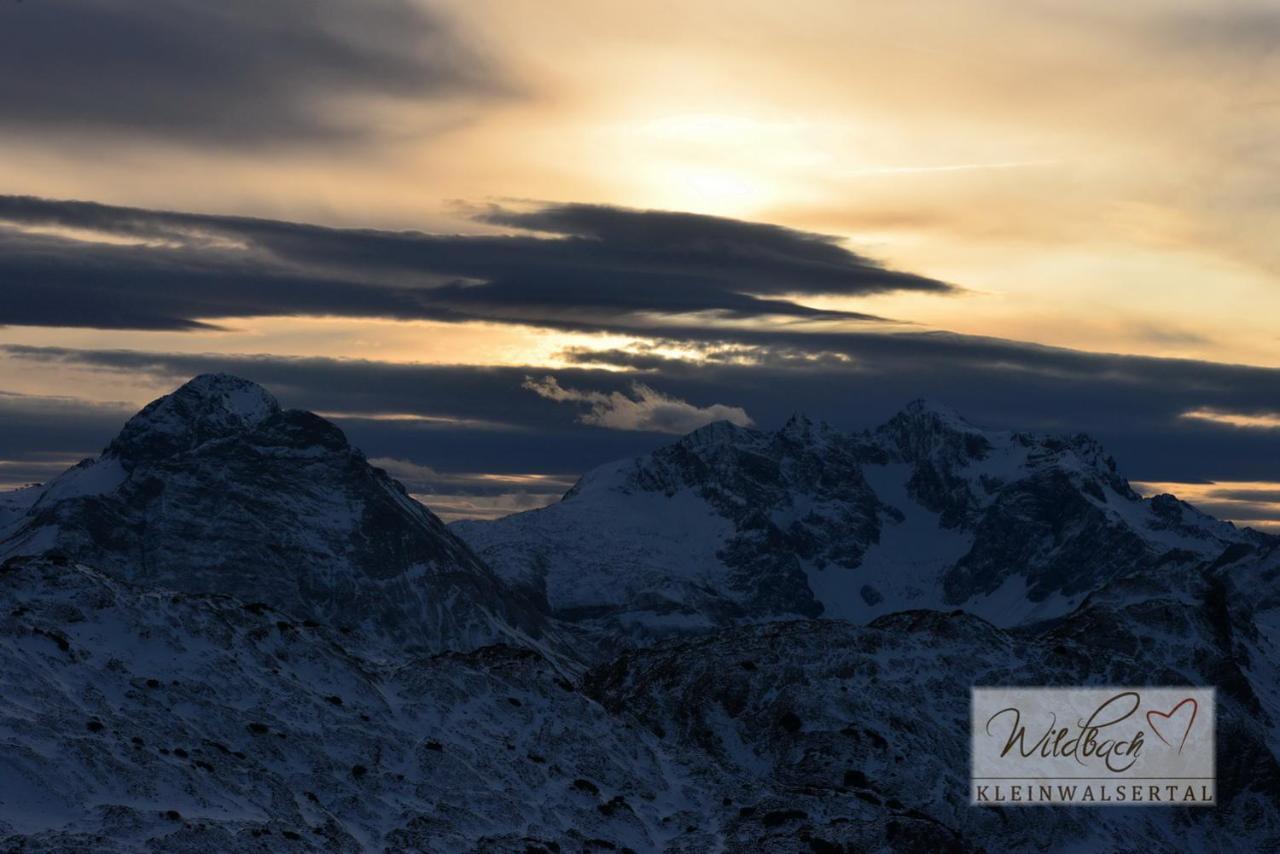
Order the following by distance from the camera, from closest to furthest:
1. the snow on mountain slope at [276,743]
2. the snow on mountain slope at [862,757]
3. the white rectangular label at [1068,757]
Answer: the snow on mountain slope at [276,743] → the snow on mountain slope at [862,757] → the white rectangular label at [1068,757]

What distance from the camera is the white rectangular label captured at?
178625mm

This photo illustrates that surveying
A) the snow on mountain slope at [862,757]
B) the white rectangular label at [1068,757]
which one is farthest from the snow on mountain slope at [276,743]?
the white rectangular label at [1068,757]

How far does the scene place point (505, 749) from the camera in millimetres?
160125

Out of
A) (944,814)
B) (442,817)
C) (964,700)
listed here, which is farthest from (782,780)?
(442,817)

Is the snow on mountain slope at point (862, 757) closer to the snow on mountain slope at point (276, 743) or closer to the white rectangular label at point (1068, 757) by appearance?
the white rectangular label at point (1068, 757)

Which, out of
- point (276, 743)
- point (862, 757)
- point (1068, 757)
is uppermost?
point (276, 743)

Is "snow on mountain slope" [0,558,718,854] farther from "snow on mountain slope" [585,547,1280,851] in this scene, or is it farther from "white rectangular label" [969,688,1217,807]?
"white rectangular label" [969,688,1217,807]

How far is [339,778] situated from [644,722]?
50454 millimetres

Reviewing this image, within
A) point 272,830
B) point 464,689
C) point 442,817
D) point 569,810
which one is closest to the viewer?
point 272,830

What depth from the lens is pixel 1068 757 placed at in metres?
184

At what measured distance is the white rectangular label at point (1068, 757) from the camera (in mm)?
178625

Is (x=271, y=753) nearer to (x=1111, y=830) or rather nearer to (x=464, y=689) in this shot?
(x=464, y=689)

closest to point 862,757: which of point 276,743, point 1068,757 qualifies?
point 1068,757

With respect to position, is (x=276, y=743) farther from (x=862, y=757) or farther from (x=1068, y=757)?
(x=1068, y=757)
